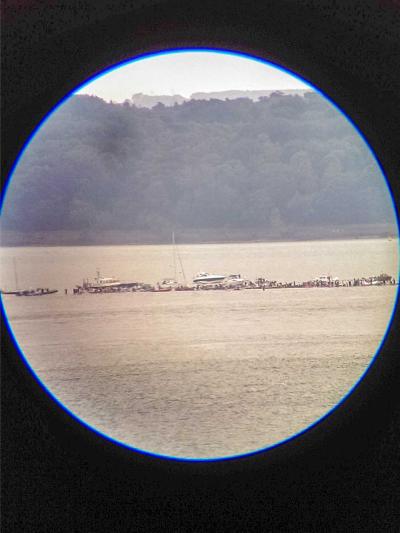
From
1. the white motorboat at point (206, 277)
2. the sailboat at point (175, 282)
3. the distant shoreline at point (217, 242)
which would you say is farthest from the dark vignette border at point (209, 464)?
the white motorboat at point (206, 277)

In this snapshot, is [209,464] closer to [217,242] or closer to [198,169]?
[217,242]

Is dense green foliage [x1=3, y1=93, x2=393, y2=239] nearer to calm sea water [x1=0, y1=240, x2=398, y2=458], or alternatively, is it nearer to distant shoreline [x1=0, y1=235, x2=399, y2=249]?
distant shoreline [x1=0, y1=235, x2=399, y2=249]

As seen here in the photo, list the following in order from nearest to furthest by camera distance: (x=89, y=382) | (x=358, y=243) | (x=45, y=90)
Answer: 1. (x=45, y=90)
2. (x=89, y=382)
3. (x=358, y=243)

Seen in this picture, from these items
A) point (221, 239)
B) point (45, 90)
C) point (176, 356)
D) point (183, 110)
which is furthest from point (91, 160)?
point (45, 90)

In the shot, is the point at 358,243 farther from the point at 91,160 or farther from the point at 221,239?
the point at 91,160

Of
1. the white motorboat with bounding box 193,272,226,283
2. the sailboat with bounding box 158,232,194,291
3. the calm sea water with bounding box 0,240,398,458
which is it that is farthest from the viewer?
the white motorboat with bounding box 193,272,226,283

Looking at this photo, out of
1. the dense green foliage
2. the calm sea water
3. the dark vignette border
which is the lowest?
the calm sea water

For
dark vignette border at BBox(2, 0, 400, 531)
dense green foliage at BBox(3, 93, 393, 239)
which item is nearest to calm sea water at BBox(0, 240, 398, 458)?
dense green foliage at BBox(3, 93, 393, 239)
